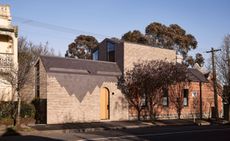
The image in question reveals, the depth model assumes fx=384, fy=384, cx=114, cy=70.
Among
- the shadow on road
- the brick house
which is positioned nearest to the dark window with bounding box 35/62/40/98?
the brick house

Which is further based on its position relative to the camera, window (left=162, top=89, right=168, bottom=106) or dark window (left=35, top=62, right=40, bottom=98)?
window (left=162, top=89, right=168, bottom=106)

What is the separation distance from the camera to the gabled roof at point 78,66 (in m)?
26.6

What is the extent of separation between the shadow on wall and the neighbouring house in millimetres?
3190

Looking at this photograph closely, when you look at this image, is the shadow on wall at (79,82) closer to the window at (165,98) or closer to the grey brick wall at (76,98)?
the grey brick wall at (76,98)

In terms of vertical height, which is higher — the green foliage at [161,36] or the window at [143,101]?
the green foliage at [161,36]

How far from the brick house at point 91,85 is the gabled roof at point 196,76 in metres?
4.04

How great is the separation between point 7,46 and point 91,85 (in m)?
7.40

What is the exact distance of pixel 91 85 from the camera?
27922mm

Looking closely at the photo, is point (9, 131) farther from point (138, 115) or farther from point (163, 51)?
point (163, 51)

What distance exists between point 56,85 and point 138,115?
8.19 meters

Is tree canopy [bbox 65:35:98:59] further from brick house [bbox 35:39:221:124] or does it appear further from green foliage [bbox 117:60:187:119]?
green foliage [bbox 117:60:187:119]

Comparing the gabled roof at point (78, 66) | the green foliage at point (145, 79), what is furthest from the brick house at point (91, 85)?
the green foliage at point (145, 79)

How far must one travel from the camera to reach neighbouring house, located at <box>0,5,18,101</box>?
83.8ft

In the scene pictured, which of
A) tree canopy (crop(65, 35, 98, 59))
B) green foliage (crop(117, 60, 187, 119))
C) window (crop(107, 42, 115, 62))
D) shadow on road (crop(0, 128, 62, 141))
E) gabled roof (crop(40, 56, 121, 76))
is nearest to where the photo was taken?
shadow on road (crop(0, 128, 62, 141))
